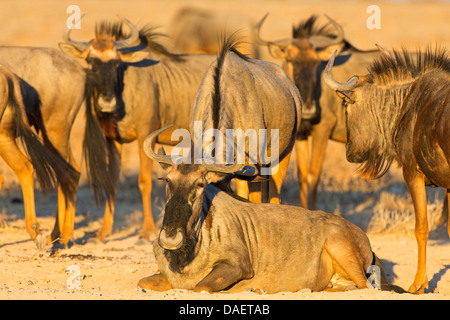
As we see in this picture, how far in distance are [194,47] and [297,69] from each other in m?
12.6

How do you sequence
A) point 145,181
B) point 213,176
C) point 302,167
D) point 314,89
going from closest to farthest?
point 213,176 → point 145,181 → point 314,89 → point 302,167

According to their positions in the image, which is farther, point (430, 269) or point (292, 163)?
point (292, 163)

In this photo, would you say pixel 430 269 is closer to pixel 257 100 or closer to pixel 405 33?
pixel 257 100

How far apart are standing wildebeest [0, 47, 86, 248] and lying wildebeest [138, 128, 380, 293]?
3002 millimetres

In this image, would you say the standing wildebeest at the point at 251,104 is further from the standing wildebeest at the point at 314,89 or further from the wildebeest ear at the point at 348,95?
the standing wildebeest at the point at 314,89

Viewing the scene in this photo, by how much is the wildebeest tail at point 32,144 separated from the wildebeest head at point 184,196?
8.39ft

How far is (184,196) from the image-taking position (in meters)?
5.62

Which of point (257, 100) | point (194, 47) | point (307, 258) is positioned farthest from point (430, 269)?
point (194, 47)

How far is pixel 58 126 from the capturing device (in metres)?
8.84

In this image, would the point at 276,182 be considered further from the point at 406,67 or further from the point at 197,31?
the point at 197,31

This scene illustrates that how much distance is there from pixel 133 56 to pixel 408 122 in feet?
14.7

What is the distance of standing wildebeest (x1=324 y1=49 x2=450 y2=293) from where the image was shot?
6.24m

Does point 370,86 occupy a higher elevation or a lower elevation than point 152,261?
higher

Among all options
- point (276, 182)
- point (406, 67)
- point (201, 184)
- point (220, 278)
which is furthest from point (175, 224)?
point (276, 182)
